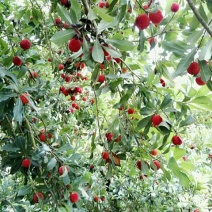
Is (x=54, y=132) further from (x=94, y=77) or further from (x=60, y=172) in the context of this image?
(x=94, y=77)

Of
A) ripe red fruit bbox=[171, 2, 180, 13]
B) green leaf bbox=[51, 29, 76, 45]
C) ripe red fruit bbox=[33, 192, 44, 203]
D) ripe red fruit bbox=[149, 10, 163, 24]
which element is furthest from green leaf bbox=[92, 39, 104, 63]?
ripe red fruit bbox=[33, 192, 44, 203]

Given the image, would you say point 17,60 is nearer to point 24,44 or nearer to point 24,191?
point 24,44

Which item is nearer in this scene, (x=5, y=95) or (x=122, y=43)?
(x=122, y=43)

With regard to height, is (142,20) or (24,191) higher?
(142,20)

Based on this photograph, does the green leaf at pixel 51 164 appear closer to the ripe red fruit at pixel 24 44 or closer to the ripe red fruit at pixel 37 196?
the ripe red fruit at pixel 37 196

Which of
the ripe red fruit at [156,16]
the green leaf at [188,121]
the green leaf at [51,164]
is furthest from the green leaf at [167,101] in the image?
the green leaf at [51,164]

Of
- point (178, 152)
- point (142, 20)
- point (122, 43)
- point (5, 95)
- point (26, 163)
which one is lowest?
point (26, 163)

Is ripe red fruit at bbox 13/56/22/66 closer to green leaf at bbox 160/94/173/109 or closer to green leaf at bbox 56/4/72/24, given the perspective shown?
green leaf at bbox 56/4/72/24

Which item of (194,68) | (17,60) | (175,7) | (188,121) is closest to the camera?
(194,68)

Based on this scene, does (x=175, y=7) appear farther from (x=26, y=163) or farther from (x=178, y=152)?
(x=26, y=163)

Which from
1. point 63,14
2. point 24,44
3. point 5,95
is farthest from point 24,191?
point 63,14

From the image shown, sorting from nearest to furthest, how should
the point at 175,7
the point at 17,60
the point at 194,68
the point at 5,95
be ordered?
the point at 194,68 < the point at 175,7 < the point at 5,95 < the point at 17,60

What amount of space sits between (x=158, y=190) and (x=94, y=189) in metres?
0.55

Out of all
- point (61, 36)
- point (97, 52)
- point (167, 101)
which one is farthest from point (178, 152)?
point (61, 36)
